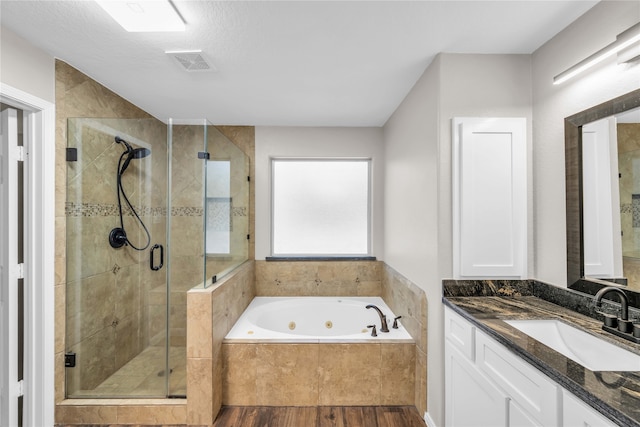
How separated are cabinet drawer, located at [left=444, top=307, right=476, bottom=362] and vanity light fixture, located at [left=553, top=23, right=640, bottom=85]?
139cm

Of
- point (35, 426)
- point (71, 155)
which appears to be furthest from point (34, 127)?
point (35, 426)

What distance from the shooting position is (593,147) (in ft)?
5.27

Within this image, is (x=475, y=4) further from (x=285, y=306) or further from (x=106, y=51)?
(x=285, y=306)

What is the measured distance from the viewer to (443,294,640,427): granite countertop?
885mm

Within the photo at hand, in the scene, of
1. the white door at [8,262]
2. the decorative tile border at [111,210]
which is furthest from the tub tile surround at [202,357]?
the white door at [8,262]

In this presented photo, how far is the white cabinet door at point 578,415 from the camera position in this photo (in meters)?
0.91

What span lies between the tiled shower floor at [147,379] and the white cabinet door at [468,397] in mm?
1813

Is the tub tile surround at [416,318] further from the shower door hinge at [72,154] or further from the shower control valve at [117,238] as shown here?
the shower door hinge at [72,154]

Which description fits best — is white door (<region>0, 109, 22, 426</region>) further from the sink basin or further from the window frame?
the sink basin

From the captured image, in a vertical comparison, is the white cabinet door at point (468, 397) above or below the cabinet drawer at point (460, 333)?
below

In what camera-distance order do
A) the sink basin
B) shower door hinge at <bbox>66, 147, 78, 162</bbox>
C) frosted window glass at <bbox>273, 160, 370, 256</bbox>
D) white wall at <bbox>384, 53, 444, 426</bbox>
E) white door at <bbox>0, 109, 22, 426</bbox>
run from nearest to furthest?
1. the sink basin
2. white door at <bbox>0, 109, 22, 426</bbox>
3. white wall at <bbox>384, 53, 444, 426</bbox>
4. shower door hinge at <bbox>66, 147, 78, 162</bbox>
5. frosted window glass at <bbox>273, 160, 370, 256</bbox>

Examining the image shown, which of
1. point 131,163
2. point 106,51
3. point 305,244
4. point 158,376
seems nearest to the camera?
point 106,51

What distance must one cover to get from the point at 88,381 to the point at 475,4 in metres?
3.36

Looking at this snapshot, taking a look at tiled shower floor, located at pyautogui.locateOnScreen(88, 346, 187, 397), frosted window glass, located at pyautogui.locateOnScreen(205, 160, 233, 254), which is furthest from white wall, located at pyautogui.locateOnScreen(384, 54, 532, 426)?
tiled shower floor, located at pyautogui.locateOnScreen(88, 346, 187, 397)
